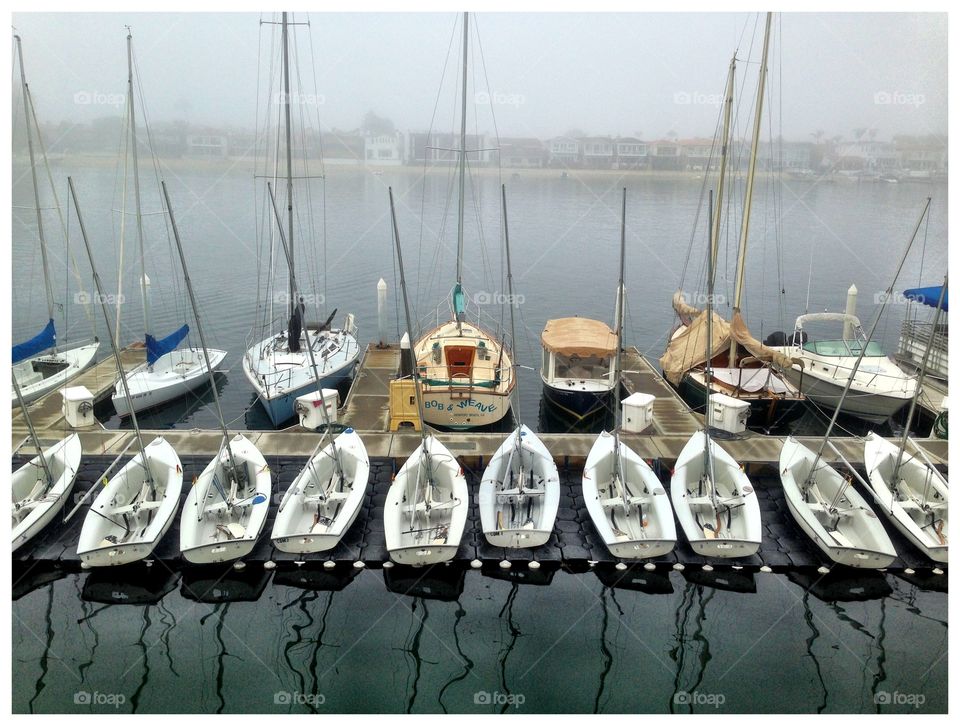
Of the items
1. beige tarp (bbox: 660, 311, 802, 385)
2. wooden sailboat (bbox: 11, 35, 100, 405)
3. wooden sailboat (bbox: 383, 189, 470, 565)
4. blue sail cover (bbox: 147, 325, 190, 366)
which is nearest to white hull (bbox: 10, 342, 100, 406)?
wooden sailboat (bbox: 11, 35, 100, 405)

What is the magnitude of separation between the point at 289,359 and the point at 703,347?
12402mm

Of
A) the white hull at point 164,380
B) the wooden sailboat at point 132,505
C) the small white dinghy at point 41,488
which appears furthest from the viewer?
the white hull at point 164,380

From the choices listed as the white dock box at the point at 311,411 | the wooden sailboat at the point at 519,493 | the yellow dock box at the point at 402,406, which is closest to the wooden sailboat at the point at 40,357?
the white dock box at the point at 311,411

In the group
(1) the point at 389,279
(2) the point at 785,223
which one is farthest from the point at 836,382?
(2) the point at 785,223

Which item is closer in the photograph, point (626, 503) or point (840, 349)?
point (626, 503)

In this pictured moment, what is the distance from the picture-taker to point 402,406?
1695 centimetres

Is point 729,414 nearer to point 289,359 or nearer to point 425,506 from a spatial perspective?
point 425,506

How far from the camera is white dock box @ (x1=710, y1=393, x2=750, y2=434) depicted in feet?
55.2

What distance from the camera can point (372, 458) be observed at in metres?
15.4

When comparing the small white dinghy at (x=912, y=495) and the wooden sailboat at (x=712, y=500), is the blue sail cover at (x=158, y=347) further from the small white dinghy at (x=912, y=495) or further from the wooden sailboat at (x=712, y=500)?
the small white dinghy at (x=912, y=495)

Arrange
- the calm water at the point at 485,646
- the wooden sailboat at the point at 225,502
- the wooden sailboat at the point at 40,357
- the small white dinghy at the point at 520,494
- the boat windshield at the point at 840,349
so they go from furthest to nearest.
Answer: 1. the boat windshield at the point at 840,349
2. the wooden sailboat at the point at 40,357
3. the small white dinghy at the point at 520,494
4. the wooden sailboat at the point at 225,502
5. the calm water at the point at 485,646

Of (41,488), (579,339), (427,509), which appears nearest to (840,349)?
(579,339)

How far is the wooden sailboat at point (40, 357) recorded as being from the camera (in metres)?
18.6

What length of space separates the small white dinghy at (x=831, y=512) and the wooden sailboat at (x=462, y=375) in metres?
7.05
